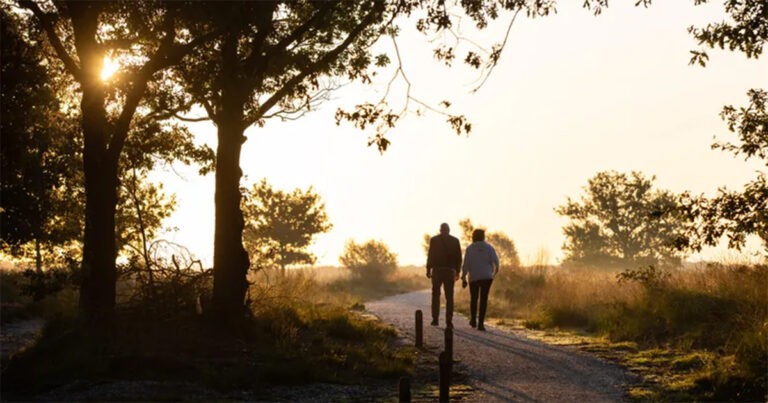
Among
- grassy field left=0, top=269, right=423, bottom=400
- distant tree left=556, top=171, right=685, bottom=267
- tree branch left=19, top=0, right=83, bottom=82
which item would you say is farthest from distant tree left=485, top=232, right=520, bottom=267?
tree branch left=19, top=0, right=83, bottom=82

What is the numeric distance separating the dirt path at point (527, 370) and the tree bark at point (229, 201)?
414cm

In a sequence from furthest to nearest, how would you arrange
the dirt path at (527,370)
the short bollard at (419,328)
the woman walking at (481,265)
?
the woman walking at (481,265)
the short bollard at (419,328)
the dirt path at (527,370)

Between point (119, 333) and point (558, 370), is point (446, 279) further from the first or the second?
point (119, 333)

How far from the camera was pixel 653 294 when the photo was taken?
59.4 feet

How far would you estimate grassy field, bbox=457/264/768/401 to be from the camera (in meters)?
11.2

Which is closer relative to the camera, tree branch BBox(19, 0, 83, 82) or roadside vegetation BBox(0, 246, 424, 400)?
roadside vegetation BBox(0, 246, 424, 400)

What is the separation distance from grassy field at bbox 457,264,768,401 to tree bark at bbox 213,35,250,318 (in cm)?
708

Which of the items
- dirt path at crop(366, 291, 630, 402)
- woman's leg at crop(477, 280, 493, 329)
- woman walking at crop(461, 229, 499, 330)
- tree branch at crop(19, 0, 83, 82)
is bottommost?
dirt path at crop(366, 291, 630, 402)

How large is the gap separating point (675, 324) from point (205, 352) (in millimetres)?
9277

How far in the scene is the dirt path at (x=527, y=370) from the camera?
1136cm

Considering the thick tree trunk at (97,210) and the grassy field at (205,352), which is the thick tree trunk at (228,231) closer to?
the grassy field at (205,352)

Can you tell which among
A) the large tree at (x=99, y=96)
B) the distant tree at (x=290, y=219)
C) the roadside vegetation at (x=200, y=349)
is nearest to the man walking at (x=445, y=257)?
the roadside vegetation at (x=200, y=349)

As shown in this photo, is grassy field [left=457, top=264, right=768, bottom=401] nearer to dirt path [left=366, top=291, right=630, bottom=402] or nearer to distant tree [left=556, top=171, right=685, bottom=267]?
dirt path [left=366, top=291, right=630, bottom=402]

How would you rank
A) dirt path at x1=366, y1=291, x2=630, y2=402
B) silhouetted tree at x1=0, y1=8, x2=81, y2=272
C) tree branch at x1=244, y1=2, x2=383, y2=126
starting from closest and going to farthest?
1. dirt path at x1=366, y1=291, x2=630, y2=402
2. silhouetted tree at x1=0, y1=8, x2=81, y2=272
3. tree branch at x1=244, y1=2, x2=383, y2=126
